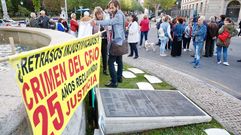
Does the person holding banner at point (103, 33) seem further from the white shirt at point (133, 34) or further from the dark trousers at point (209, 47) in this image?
the dark trousers at point (209, 47)

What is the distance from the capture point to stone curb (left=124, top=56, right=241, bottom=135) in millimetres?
4242

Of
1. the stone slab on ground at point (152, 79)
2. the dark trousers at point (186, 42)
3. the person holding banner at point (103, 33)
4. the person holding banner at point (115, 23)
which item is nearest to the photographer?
the person holding banner at point (115, 23)

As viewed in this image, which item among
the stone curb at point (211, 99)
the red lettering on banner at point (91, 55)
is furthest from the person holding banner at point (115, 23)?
the stone curb at point (211, 99)

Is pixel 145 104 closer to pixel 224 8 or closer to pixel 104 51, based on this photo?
pixel 104 51

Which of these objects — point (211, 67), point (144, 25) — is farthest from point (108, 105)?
point (144, 25)

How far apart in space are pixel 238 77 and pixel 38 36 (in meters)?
6.58

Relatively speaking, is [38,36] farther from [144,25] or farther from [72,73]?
[144,25]

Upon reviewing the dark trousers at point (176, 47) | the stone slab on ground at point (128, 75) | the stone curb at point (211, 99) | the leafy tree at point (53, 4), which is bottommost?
the stone curb at point (211, 99)

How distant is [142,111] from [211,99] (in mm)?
2029

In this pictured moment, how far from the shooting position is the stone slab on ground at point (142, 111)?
371 cm

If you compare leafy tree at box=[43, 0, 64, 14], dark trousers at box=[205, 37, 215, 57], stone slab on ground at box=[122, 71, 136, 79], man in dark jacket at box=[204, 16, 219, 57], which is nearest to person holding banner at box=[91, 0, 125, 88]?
stone slab on ground at box=[122, 71, 136, 79]

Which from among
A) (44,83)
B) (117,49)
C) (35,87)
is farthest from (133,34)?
(35,87)

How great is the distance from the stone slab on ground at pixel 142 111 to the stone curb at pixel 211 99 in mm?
386

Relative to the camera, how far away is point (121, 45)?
17.0 feet
